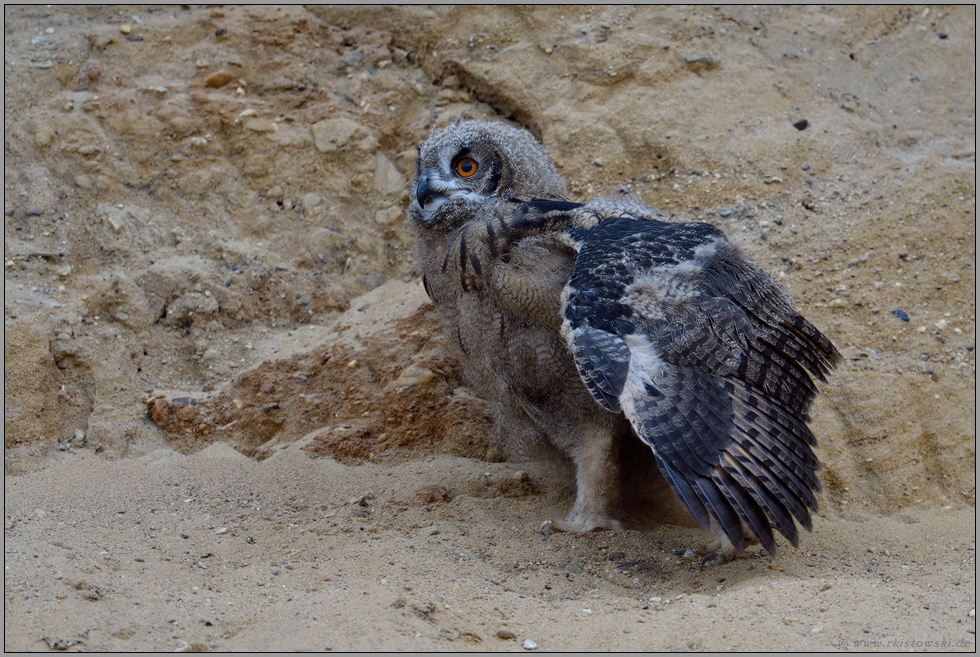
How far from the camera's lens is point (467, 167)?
4.55 meters

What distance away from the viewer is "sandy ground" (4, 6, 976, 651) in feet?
10.5

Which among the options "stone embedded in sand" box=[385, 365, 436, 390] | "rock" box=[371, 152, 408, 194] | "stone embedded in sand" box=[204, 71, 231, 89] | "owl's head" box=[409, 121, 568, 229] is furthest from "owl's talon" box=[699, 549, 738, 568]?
"stone embedded in sand" box=[204, 71, 231, 89]

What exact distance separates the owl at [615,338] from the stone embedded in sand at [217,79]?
2331 millimetres

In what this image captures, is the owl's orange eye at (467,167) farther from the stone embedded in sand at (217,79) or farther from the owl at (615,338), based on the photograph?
the stone embedded in sand at (217,79)

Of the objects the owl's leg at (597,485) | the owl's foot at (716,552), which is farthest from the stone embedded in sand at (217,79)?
the owl's foot at (716,552)

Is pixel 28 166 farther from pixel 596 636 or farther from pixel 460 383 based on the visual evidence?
pixel 596 636

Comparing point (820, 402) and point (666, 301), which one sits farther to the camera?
point (820, 402)

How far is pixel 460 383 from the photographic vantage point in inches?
198

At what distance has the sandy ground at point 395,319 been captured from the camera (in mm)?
3199

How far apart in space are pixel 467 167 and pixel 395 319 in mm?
1151

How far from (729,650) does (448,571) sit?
1.21m

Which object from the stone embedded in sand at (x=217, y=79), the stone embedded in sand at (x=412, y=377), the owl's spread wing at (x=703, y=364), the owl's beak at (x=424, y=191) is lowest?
the stone embedded in sand at (x=412, y=377)

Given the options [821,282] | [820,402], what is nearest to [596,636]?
[820,402]

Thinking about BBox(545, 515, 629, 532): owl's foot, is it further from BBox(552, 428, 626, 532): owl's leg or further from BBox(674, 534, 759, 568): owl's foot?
BBox(674, 534, 759, 568): owl's foot
